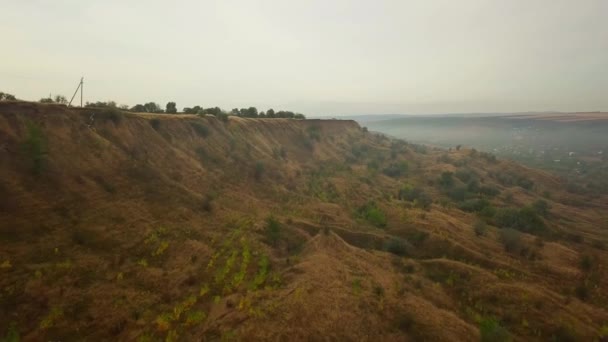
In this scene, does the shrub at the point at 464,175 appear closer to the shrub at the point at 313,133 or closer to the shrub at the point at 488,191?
the shrub at the point at 488,191

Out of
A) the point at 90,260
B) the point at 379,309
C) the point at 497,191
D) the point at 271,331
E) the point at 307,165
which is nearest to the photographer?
the point at 271,331

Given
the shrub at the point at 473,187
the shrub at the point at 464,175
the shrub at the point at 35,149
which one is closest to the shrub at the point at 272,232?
the shrub at the point at 35,149

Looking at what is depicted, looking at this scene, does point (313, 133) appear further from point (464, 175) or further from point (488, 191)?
point (488, 191)

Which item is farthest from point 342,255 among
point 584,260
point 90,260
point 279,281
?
point 584,260

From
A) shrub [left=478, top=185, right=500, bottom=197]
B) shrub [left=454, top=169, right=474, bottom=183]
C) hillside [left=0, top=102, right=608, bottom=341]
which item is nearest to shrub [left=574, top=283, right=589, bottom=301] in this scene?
hillside [left=0, top=102, right=608, bottom=341]

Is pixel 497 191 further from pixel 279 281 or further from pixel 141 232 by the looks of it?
pixel 141 232

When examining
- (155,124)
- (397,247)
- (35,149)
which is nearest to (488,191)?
(397,247)
